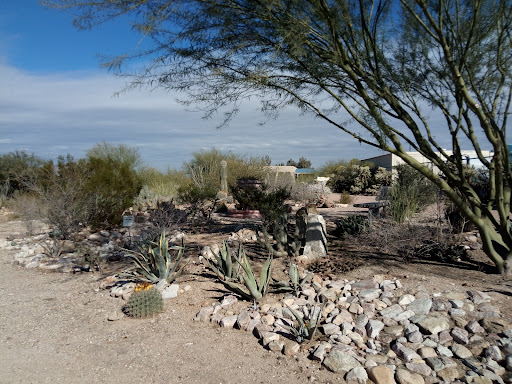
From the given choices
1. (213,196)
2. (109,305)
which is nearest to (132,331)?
(109,305)

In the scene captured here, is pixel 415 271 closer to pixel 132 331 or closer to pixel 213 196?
pixel 132 331

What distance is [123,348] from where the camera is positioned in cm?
473

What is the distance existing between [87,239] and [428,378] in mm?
8841

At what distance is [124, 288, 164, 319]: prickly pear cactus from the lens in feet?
18.1

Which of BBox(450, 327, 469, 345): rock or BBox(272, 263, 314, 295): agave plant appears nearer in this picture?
BBox(450, 327, 469, 345): rock

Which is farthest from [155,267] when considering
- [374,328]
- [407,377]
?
[407,377]

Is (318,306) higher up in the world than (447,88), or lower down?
lower down

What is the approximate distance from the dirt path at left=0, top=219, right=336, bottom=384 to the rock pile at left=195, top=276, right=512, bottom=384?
24cm

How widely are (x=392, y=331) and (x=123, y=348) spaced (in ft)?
9.16

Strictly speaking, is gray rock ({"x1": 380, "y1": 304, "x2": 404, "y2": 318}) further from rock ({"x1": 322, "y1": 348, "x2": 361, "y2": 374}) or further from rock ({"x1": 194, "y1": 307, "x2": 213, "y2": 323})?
rock ({"x1": 194, "y1": 307, "x2": 213, "y2": 323})

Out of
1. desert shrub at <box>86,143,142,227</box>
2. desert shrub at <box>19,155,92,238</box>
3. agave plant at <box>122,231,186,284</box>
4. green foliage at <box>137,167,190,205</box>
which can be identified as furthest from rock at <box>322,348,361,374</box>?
green foliage at <box>137,167,190,205</box>

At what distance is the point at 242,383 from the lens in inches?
155

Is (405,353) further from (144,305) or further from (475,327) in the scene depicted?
(144,305)

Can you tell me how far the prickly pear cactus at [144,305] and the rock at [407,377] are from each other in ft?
9.65
